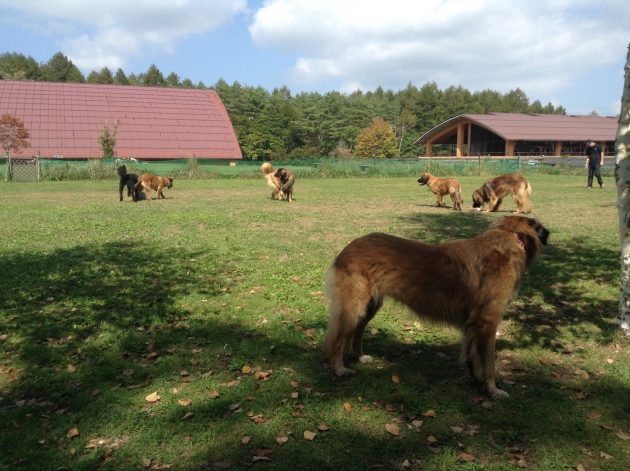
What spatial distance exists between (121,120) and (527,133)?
50302 millimetres

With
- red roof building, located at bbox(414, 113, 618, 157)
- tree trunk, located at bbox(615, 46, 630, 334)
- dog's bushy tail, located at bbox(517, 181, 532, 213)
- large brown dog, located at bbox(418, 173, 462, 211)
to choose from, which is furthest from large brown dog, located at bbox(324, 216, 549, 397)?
red roof building, located at bbox(414, 113, 618, 157)

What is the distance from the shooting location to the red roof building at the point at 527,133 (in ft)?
198

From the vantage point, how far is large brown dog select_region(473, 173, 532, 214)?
14047 millimetres

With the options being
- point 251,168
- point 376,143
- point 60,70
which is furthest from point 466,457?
point 60,70

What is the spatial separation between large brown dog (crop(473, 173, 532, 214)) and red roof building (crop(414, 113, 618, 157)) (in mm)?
48437

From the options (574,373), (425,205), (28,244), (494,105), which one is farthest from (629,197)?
(494,105)

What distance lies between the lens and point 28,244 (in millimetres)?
9484

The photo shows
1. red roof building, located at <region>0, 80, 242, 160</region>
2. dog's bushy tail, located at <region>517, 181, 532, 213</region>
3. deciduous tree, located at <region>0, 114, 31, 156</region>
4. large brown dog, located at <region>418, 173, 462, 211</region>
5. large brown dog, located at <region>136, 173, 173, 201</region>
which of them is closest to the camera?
dog's bushy tail, located at <region>517, 181, 532, 213</region>

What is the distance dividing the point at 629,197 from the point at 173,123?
179ft

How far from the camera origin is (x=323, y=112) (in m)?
83.7

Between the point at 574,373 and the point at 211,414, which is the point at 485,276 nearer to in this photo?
the point at 574,373

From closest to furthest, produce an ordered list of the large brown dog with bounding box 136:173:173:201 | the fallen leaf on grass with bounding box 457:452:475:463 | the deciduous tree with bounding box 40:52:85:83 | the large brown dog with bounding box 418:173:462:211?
1. the fallen leaf on grass with bounding box 457:452:475:463
2. the large brown dog with bounding box 418:173:462:211
3. the large brown dog with bounding box 136:173:173:201
4. the deciduous tree with bounding box 40:52:85:83

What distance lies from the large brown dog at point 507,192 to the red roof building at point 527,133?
159 feet

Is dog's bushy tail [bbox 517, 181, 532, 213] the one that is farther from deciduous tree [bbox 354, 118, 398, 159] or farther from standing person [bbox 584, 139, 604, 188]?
deciduous tree [bbox 354, 118, 398, 159]
